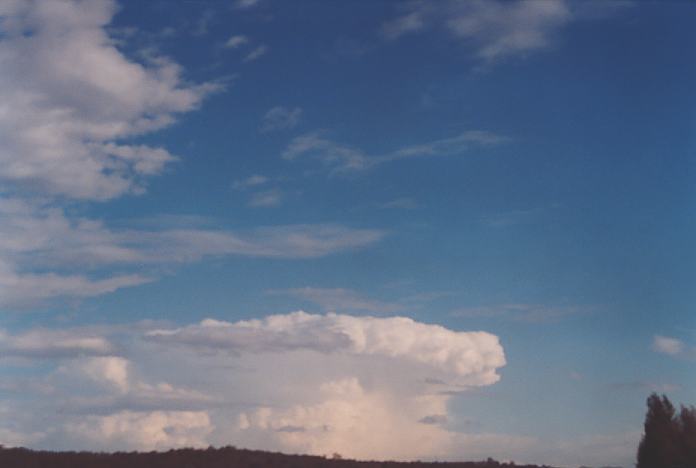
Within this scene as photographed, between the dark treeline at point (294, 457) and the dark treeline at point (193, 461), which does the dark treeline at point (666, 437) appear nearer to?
the dark treeline at point (294, 457)

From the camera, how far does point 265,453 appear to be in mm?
35719

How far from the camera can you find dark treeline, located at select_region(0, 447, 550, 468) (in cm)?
3378

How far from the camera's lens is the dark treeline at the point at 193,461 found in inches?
1330

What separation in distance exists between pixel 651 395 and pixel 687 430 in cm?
258

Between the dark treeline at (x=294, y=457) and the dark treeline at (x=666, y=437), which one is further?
the dark treeline at (x=666, y=437)

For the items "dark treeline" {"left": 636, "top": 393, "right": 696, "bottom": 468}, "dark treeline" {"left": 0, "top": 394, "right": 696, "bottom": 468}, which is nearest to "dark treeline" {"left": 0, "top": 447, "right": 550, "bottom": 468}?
"dark treeline" {"left": 0, "top": 394, "right": 696, "bottom": 468}

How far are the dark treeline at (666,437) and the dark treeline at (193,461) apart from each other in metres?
8.23

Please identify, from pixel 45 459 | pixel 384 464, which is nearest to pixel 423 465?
pixel 384 464

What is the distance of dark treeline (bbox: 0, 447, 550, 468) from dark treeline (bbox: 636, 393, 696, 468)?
823cm

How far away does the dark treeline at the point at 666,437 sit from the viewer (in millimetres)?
37781

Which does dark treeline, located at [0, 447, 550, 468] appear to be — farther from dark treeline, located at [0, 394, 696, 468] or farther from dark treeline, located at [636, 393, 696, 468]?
dark treeline, located at [636, 393, 696, 468]

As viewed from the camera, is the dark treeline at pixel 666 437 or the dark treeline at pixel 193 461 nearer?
the dark treeline at pixel 193 461

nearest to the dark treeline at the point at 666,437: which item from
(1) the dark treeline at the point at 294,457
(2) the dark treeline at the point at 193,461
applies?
(1) the dark treeline at the point at 294,457

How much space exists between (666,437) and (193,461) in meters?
25.3
